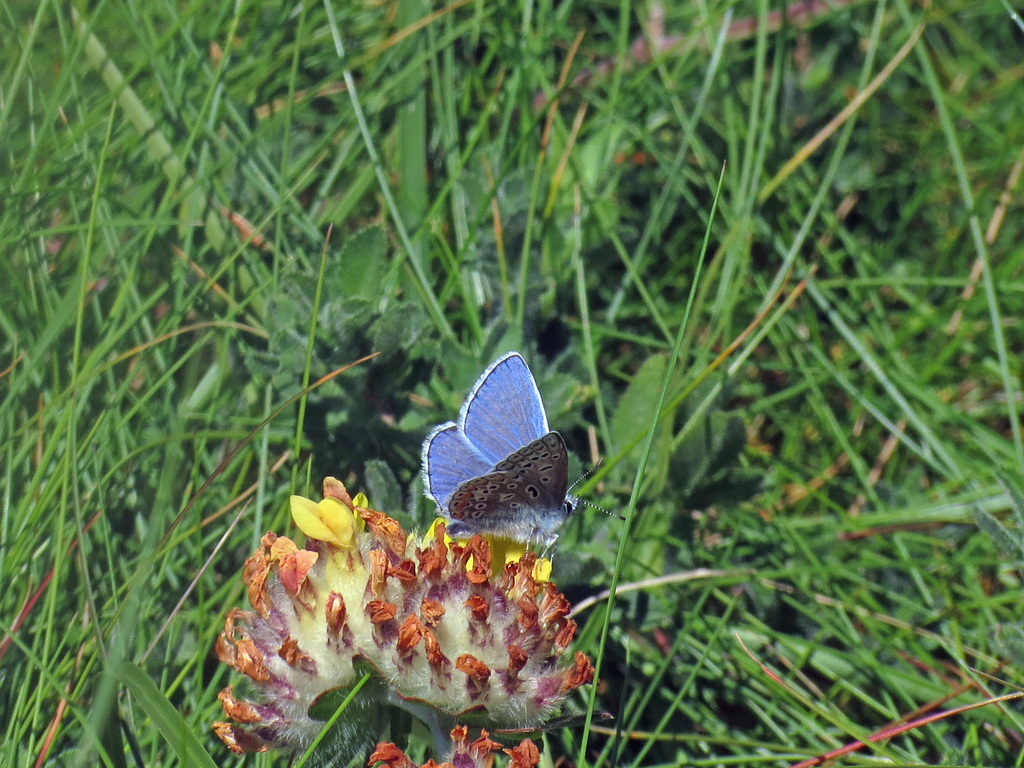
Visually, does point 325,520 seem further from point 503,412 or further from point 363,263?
point 363,263

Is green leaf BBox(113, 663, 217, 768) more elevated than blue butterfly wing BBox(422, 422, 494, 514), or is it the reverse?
green leaf BBox(113, 663, 217, 768)

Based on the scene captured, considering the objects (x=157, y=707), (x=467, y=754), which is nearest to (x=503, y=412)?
(x=467, y=754)

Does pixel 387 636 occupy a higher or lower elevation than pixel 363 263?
lower

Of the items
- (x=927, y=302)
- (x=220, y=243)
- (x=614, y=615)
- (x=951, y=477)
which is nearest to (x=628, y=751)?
(x=614, y=615)

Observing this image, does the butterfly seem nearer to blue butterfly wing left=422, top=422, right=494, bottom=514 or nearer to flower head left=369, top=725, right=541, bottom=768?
blue butterfly wing left=422, top=422, right=494, bottom=514

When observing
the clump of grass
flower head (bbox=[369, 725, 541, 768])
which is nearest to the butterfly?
the clump of grass

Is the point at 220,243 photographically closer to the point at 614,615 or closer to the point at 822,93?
the point at 614,615

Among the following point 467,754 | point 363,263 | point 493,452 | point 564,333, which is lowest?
point 564,333

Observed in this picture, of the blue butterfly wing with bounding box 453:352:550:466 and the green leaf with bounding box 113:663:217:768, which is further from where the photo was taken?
the blue butterfly wing with bounding box 453:352:550:466
